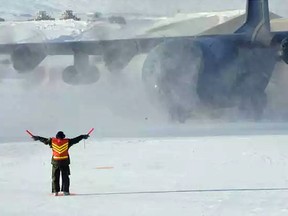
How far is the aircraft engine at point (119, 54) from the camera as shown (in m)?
21.5

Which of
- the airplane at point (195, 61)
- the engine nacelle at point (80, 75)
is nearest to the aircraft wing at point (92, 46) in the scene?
the airplane at point (195, 61)

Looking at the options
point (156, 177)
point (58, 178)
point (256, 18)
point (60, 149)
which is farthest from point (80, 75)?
point (58, 178)

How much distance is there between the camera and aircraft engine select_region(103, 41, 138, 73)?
21469 mm

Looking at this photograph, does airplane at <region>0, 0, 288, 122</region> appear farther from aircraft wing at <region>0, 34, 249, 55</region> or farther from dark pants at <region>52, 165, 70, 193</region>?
dark pants at <region>52, 165, 70, 193</region>

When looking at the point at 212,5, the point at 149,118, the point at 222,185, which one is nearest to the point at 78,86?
the point at 149,118

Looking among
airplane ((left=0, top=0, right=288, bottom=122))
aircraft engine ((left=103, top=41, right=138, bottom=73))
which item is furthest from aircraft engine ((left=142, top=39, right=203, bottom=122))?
aircraft engine ((left=103, top=41, right=138, bottom=73))

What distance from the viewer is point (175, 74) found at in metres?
19.7

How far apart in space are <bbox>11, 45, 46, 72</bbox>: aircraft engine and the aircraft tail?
632 centimetres

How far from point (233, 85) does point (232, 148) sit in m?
7.73

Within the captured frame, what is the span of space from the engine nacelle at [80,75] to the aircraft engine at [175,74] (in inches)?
94.1

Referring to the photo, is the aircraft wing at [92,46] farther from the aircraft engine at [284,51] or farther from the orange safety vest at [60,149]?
the orange safety vest at [60,149]

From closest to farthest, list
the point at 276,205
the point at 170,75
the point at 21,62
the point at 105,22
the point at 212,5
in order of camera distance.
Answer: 1. the point at 276,205
2. the point at 170,75
3. the point at 21,62
4. the point at 105,22
5. the point at 212,5

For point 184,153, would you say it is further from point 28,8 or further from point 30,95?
point 28,8

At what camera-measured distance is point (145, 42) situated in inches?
850
